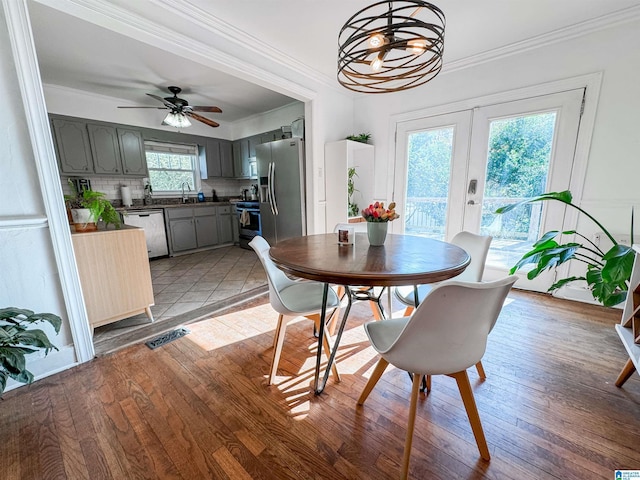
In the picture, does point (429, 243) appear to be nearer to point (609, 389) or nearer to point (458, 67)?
point (609, 389)

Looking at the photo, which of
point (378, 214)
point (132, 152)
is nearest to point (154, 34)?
point (378, 214)

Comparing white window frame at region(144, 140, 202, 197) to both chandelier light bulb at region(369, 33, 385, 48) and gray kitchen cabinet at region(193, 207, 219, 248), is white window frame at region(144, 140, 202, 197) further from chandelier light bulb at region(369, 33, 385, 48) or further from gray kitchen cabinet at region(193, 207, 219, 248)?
chandelier light bulb at region(369, 33, 385, 48)

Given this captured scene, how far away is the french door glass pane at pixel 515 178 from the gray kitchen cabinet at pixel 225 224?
4.42 metres

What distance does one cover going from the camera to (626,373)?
145 centimetres

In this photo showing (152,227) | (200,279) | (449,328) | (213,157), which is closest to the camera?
(449,328)

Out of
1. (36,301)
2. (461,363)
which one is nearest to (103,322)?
(36,301)

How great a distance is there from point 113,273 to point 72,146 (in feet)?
9.34

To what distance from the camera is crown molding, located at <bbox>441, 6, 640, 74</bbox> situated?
2.12m

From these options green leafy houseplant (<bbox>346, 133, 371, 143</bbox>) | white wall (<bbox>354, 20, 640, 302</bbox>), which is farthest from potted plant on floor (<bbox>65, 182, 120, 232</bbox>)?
white wall (<bbox>354, 20, 640, 302</bbox>)

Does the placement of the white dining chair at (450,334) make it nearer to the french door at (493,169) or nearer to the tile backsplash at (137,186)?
the french door at (493,169)

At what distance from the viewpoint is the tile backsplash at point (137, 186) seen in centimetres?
406

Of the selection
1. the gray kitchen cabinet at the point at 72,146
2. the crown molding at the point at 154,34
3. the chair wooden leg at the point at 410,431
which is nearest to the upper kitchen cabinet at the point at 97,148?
the gray kitchen cabinet at the point at 72,146

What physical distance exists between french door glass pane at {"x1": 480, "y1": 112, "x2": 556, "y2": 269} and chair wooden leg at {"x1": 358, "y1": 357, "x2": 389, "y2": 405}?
2.43 meters

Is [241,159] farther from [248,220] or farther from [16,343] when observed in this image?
[16,343]
